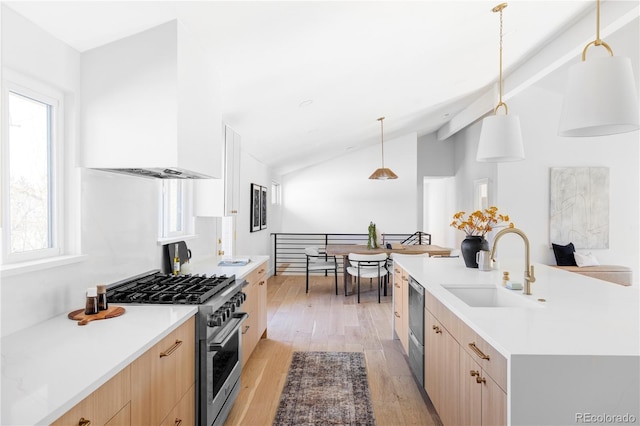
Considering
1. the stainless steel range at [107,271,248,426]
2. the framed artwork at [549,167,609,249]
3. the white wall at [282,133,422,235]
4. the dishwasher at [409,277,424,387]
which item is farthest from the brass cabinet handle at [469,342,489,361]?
the white wall at [282,133,422,235]

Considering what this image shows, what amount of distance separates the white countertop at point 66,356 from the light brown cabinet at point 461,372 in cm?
128

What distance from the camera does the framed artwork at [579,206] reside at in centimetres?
627

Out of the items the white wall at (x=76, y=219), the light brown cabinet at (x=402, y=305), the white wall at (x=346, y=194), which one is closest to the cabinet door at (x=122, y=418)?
the white wall at (x=76, y=219)

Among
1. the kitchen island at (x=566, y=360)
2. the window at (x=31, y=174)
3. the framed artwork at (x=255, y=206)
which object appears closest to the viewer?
the kitchen island at (x=566, y=360)

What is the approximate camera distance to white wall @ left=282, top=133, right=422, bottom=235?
9078 millimetres

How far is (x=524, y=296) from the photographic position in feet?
6.71

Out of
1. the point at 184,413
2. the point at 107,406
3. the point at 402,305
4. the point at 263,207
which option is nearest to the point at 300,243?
the point at 263,207

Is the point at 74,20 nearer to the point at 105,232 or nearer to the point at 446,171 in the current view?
the point at 105,232

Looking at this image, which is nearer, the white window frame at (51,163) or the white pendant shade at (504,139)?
the white window frame at (51,163)

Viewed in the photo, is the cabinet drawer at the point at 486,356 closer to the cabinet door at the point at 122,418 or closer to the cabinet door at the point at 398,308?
the cabinet door at the point at 122,418

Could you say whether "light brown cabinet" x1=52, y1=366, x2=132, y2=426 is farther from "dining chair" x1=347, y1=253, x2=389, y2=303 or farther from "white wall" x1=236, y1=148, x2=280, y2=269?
"dining chair" x1=347, y1=253, x2=389, y2=303

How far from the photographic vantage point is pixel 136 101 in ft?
6.39

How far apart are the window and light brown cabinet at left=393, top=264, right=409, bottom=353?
2497 mm

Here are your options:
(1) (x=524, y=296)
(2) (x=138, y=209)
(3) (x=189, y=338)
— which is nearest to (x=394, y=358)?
(1) (x=524, y=296)
